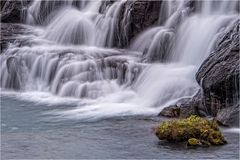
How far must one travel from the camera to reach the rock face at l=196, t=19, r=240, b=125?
20.0 metres

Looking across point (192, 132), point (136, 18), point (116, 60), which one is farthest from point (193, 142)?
point (136, 18)

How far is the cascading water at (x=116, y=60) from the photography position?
24.2m

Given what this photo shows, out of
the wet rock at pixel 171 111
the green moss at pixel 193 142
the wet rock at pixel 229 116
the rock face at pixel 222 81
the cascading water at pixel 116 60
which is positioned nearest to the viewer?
the green moss at pixel 193 142

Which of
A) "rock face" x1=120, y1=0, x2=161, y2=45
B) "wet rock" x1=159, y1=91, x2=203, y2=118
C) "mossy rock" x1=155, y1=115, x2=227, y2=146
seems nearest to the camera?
"mossy rock" x1=155, y1=115, x2=227, y2=146

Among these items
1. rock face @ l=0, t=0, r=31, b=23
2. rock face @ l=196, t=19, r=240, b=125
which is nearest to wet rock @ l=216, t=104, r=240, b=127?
rock face @ l=196, t=19, r=240, b=125

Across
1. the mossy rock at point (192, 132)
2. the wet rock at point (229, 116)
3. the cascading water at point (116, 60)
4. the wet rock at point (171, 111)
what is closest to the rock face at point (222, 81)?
the wet rock at point (229, 116)

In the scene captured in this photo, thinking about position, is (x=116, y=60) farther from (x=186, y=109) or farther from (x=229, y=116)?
(x=229, y=116)

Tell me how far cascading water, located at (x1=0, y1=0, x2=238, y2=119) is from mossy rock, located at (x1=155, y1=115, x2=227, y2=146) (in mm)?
4739

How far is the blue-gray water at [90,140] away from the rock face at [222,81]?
1.47 meters

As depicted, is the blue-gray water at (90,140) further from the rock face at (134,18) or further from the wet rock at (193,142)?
the rock face at (134,18)

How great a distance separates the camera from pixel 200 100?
21391mm

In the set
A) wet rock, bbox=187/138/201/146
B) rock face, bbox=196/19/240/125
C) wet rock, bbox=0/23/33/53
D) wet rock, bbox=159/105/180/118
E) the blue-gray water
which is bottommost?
the blue-gray water

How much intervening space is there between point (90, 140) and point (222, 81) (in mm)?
4935

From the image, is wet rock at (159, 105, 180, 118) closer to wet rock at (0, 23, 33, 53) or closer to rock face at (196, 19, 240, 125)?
rock face at (196, 19, 240, 125)
